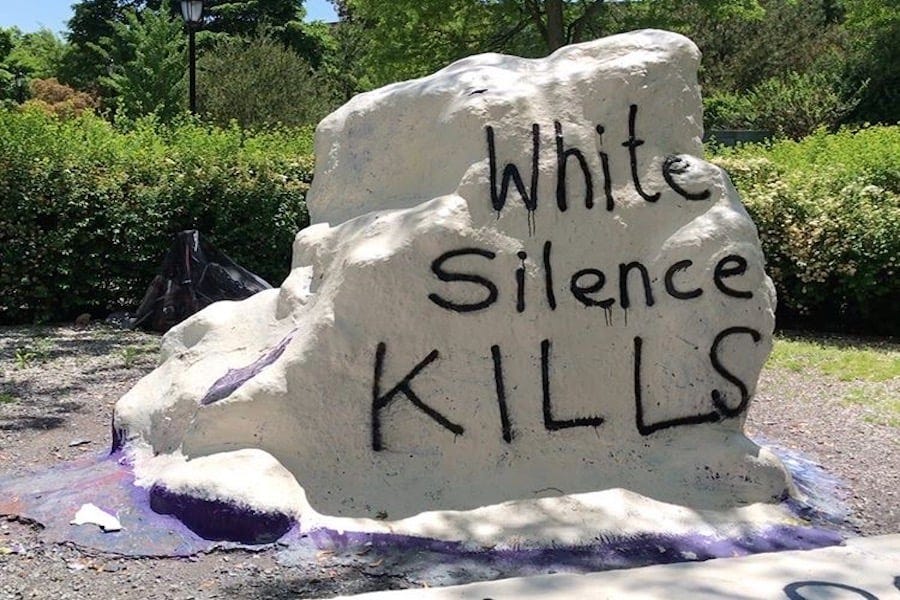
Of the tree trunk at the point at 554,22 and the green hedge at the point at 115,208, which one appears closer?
the green hedge at the point at 115,208

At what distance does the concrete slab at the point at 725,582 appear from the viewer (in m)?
3.71

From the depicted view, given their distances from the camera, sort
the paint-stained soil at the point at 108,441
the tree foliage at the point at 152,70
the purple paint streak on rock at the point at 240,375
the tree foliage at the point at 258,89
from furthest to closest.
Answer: the tree foliage at the point at 152,70
the tree foliage at the point at 258,89
the purple paint streak on rock at the point at 240,375
the paint-stained soil at the point at 108,441

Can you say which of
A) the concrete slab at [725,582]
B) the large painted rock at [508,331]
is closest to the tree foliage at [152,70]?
the large painted rock at [508,331]

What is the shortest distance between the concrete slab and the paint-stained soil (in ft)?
1.36

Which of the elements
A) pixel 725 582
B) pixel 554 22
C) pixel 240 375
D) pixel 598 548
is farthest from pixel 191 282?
pixel 554 22

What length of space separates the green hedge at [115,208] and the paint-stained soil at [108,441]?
62 cm

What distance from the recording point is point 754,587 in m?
3.80

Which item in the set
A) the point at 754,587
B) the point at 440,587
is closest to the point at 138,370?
the point at 440,587

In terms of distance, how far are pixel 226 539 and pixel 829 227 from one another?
8224mm

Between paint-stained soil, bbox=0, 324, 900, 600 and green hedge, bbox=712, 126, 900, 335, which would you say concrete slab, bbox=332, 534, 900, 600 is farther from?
green hedge, bbox=712, 126, 900, 335

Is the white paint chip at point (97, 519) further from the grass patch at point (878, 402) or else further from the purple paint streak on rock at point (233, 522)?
the grass patch at point (878, 402)

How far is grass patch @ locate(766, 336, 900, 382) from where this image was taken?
28.4 feet

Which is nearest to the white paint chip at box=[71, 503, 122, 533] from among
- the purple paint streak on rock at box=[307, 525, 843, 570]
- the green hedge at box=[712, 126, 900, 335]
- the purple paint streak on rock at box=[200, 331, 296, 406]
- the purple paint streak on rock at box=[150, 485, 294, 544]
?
the purple paint streak on rock at box=[150, 485, 294, 544]

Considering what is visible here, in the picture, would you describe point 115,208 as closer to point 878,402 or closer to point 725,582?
point 878,402
